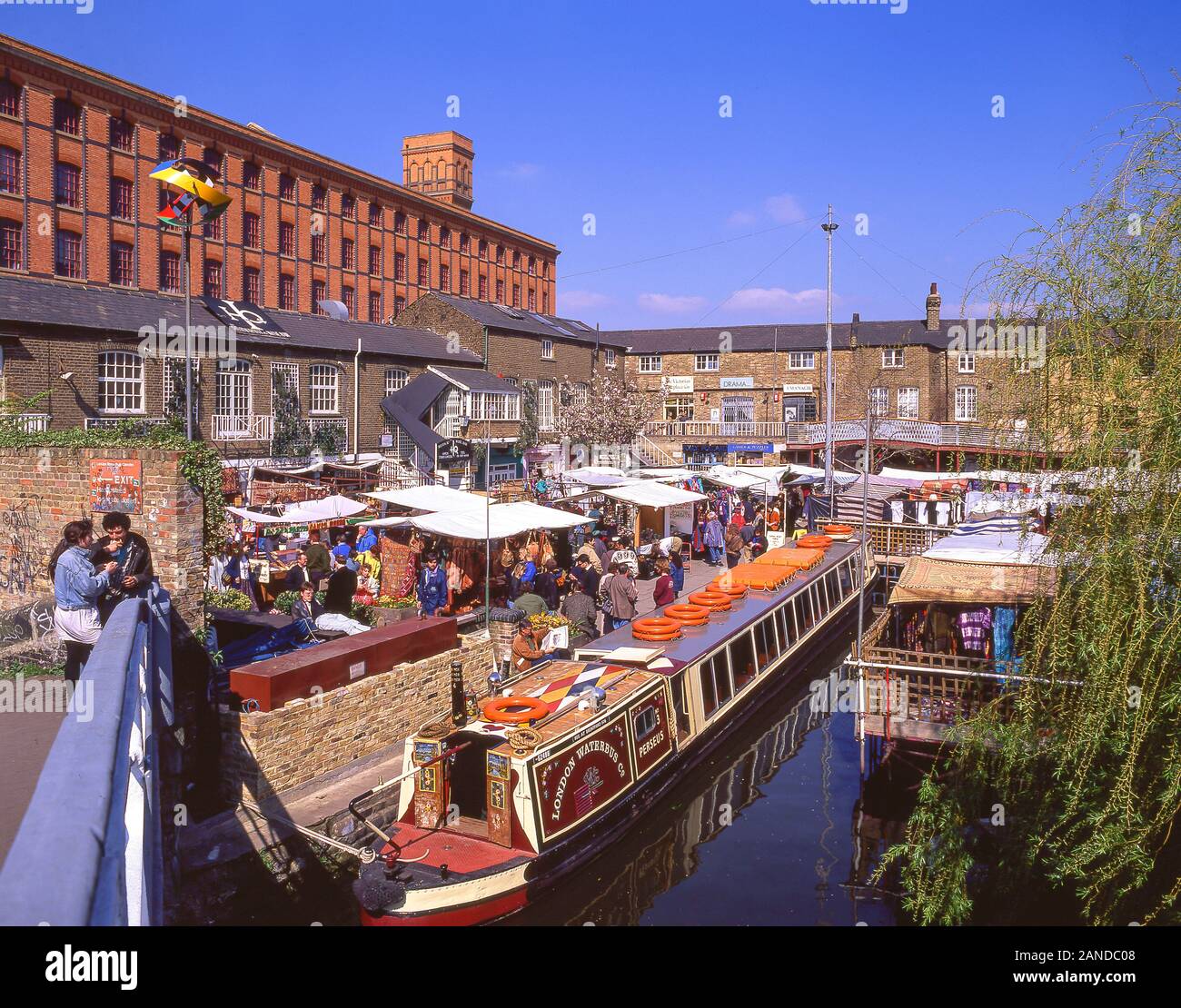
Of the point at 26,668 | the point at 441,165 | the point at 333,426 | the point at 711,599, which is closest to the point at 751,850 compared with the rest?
the point at 711,599

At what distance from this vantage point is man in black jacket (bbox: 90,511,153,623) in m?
8.73

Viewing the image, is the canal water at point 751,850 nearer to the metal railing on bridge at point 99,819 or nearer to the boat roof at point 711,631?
the boat roof at point 711,631

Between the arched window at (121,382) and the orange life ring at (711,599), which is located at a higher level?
the arched window at (121,382)

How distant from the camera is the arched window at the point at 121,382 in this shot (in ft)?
82.3

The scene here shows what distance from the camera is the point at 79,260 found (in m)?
31.2

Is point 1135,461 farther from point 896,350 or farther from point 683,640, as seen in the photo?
point 896,350

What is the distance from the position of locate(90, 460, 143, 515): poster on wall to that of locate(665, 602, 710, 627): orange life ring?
7512 millimetres

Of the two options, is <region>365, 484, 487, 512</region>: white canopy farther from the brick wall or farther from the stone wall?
the brick wall

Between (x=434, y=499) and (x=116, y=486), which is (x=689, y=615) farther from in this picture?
(x=116, y=486)

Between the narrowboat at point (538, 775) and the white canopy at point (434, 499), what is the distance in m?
5.81

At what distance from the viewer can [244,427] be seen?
29.1 meters

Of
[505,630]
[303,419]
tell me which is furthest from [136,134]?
[505,630]

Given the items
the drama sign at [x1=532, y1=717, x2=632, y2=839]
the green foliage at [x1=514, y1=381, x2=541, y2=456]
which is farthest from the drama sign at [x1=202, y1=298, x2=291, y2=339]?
the drama sign at [x1=532, y1=717, x2=632, y2=839]

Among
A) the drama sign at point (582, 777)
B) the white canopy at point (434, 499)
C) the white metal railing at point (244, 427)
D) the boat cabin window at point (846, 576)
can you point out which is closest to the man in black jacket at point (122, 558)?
the drama sign at point (582, 777)
